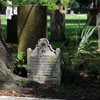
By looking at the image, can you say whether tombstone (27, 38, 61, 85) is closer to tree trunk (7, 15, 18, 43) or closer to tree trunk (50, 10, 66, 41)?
tree trunk (7, 15, 18, 43)

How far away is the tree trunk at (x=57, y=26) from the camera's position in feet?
56.9

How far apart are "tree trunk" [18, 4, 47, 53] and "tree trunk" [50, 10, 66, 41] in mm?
7936

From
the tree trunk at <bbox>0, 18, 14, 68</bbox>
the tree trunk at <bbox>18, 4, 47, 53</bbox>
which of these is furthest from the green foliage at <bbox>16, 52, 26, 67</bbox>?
the tree trunk at <bbox>18, 4, 47, 53</bbox>

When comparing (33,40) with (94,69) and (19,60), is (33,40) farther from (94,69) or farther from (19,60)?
(94,69)

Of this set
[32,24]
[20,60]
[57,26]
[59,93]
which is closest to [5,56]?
[20,60]

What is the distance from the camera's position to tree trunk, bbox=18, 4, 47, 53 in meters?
9.27

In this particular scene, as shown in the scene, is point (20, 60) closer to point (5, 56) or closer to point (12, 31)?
point (5, 56)

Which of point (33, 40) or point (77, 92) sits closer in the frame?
point (77, 92)

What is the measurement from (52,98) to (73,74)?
5.34 ft

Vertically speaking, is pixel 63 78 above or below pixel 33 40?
below

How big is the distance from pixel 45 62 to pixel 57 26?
10.0 metres

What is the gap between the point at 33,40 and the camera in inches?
367

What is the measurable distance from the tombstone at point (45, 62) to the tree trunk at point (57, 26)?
31.3 ft

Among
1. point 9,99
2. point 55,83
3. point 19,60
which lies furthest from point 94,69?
point 9,99
